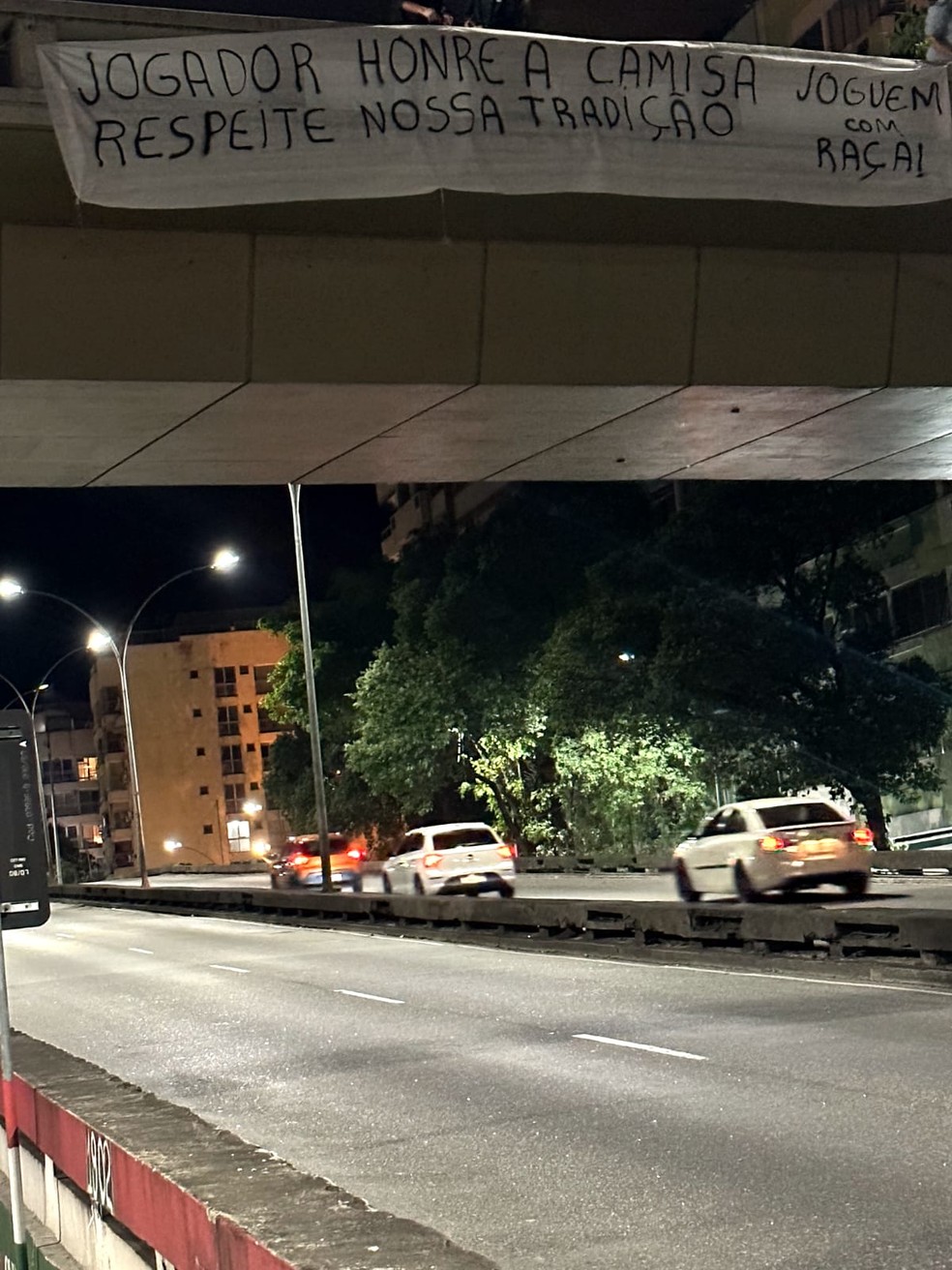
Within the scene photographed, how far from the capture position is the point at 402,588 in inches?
2454

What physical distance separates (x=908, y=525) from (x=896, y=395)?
3433 centimetres

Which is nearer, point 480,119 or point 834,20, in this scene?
point 480,119

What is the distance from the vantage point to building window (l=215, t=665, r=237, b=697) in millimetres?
130750

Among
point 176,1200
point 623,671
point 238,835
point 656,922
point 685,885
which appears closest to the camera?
point 176,1200

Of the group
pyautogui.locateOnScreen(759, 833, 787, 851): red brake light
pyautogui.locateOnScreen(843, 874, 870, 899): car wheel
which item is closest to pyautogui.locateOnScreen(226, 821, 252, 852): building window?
pyautogui.locateOnScreen(843, 874, 870, 899): car wheel

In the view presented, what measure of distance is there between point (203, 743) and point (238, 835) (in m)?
7.27

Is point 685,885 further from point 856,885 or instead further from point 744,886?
point 856,885

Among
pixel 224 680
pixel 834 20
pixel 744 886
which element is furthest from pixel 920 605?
pixel 224 680

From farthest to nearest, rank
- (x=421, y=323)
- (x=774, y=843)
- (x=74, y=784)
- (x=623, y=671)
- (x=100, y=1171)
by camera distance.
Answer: (x=74, y=784) → (x=623, y=671) → (x=774, y=843) → (x=421, y=323) → (x=100, y=1171)

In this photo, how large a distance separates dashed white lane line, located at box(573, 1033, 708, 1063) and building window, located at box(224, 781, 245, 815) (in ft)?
381

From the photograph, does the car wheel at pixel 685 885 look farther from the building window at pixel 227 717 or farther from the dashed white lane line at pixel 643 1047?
the building window at pixel 227 717

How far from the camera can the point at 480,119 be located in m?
12.0

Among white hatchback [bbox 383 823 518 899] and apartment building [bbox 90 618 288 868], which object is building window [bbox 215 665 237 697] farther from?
white hatchback [bbox 383 823 518 899]

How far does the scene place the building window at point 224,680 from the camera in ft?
429
